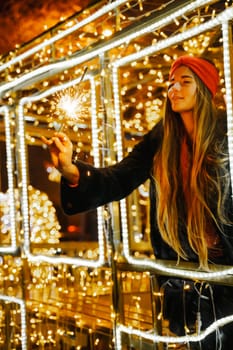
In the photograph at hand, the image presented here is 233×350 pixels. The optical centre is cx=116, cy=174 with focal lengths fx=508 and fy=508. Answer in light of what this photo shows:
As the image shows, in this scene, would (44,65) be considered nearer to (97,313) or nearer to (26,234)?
(26,234)

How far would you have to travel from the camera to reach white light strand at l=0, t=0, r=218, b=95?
260 cm

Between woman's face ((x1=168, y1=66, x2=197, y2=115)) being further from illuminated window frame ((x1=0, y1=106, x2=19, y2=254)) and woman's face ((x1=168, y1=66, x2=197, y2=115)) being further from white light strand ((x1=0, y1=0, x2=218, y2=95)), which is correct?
illuminated window frame ((x1=0, y1=106, x2=19, y2=254))

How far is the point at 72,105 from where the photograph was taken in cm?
325

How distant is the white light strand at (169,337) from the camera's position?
243cm

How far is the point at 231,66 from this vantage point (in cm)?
235

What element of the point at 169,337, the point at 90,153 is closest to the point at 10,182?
the point at 90,153

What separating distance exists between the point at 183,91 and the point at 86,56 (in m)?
0.90

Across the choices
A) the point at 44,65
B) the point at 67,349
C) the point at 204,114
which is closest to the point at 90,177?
the point at 204,114

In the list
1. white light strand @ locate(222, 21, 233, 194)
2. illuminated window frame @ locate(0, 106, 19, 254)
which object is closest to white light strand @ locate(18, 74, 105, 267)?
illuminated window frame @ locate(0, 106, 19, 254)

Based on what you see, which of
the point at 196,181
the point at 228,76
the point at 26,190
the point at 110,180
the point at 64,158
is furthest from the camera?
the point at 26,190

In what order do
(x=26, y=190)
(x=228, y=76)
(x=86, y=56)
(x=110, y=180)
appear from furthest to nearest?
(x=26, y=190) < (x=86, y=56) < (x=110, y=180) < (x=228, y=76)

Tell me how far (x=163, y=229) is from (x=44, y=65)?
5.16ft

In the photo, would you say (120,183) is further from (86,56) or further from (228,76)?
(86,56)

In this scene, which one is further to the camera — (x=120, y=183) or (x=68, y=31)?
(x=68, y=31)
